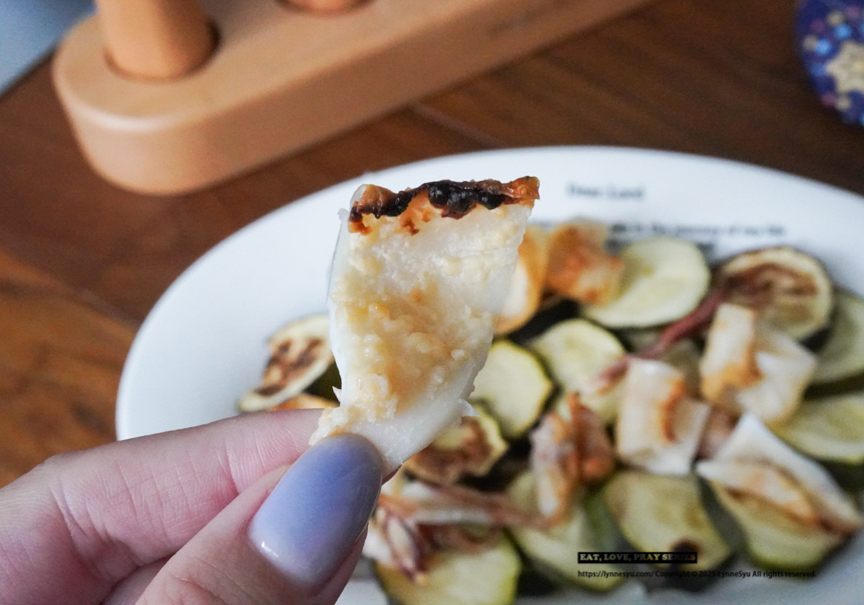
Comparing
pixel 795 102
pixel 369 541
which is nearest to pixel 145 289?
pixel 369 541

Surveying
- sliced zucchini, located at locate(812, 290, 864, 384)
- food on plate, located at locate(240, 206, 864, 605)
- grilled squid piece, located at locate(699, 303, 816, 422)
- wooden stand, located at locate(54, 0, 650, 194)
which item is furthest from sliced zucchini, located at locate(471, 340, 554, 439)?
wooden stand, located at locate(54, 0, 650, 194)

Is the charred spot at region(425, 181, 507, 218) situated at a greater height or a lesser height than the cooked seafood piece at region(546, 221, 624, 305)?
greater

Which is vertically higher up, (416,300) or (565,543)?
(416,300)

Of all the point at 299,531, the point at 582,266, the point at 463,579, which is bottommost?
the point at 463,579

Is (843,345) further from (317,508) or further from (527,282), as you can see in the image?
(317,508)

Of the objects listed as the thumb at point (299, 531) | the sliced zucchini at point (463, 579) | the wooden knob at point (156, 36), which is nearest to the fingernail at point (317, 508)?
the thumb at point (299, 531)

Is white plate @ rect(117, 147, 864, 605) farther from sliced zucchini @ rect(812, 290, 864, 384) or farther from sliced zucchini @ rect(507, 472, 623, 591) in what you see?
sliced zucchini @ rect(507, 472, 623, 591)

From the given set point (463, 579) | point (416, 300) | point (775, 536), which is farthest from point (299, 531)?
point (775, 536)
